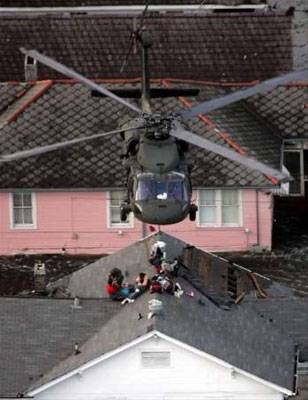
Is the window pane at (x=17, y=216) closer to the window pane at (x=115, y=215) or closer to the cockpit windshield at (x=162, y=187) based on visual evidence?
the window pane at (x=115, y=215)

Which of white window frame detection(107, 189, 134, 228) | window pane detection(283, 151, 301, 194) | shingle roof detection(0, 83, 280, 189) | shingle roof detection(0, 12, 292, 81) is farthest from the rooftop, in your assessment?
shingle roof detection(0, 12, 292, 81)

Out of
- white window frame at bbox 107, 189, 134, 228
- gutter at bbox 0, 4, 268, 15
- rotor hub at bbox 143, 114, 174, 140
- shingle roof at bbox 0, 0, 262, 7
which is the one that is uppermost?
shingle roof at bbox 0, 0, 262, 7

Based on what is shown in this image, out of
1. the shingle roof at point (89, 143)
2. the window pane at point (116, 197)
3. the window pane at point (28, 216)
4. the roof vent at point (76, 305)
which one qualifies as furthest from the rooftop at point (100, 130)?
the roof vent at point (76, 305)

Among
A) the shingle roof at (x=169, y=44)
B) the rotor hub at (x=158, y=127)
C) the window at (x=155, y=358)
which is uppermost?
the shingle roof at (x=169, y=44)

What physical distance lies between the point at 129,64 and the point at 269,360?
23.9 metres

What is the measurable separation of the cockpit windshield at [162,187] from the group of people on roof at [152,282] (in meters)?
2.94

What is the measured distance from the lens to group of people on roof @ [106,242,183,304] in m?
51.2

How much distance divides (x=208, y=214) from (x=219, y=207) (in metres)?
0.48

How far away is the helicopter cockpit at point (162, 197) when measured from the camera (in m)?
49.3

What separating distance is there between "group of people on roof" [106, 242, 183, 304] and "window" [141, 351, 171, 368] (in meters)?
2.61

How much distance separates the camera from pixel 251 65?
71188 mm

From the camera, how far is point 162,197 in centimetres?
4947

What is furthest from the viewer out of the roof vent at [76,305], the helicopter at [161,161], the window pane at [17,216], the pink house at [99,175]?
the window pane at [17,216]

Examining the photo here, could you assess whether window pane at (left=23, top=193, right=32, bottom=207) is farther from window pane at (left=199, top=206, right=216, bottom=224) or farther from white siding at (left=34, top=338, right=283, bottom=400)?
white siding at (left=34, top=338, right=283, bottom=400)
